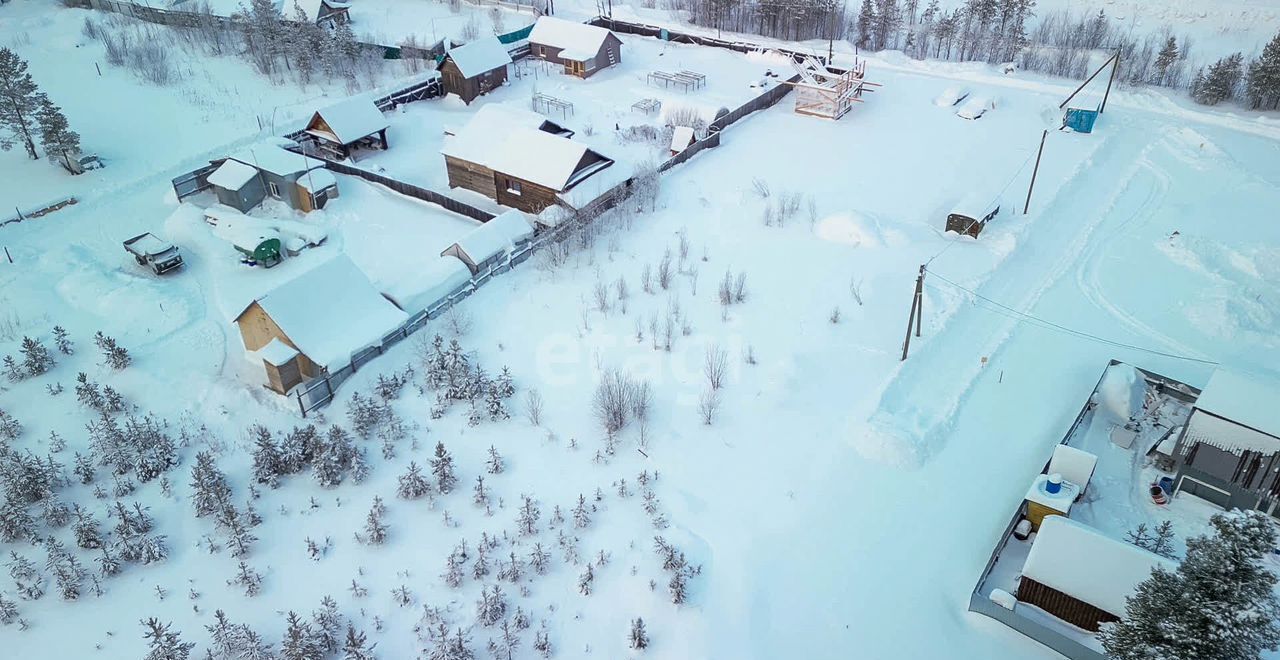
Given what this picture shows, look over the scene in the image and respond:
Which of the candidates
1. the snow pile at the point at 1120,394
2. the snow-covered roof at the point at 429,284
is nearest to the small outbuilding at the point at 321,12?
the snow-covered roof at the point at 429,284

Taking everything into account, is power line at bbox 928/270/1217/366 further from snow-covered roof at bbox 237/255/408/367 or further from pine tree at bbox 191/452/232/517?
pine tree at bbox 191/452/232/517

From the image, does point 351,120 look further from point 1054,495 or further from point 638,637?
point 1054,495

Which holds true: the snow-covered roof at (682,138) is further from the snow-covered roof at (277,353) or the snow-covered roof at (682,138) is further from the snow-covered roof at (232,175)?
the snow-covered roof at (277,353)

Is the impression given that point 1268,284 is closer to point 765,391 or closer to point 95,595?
point 765,391

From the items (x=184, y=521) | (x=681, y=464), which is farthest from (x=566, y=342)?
(x=184, y=521)

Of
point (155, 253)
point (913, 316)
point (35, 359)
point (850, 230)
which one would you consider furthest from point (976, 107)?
point (35, 359)
